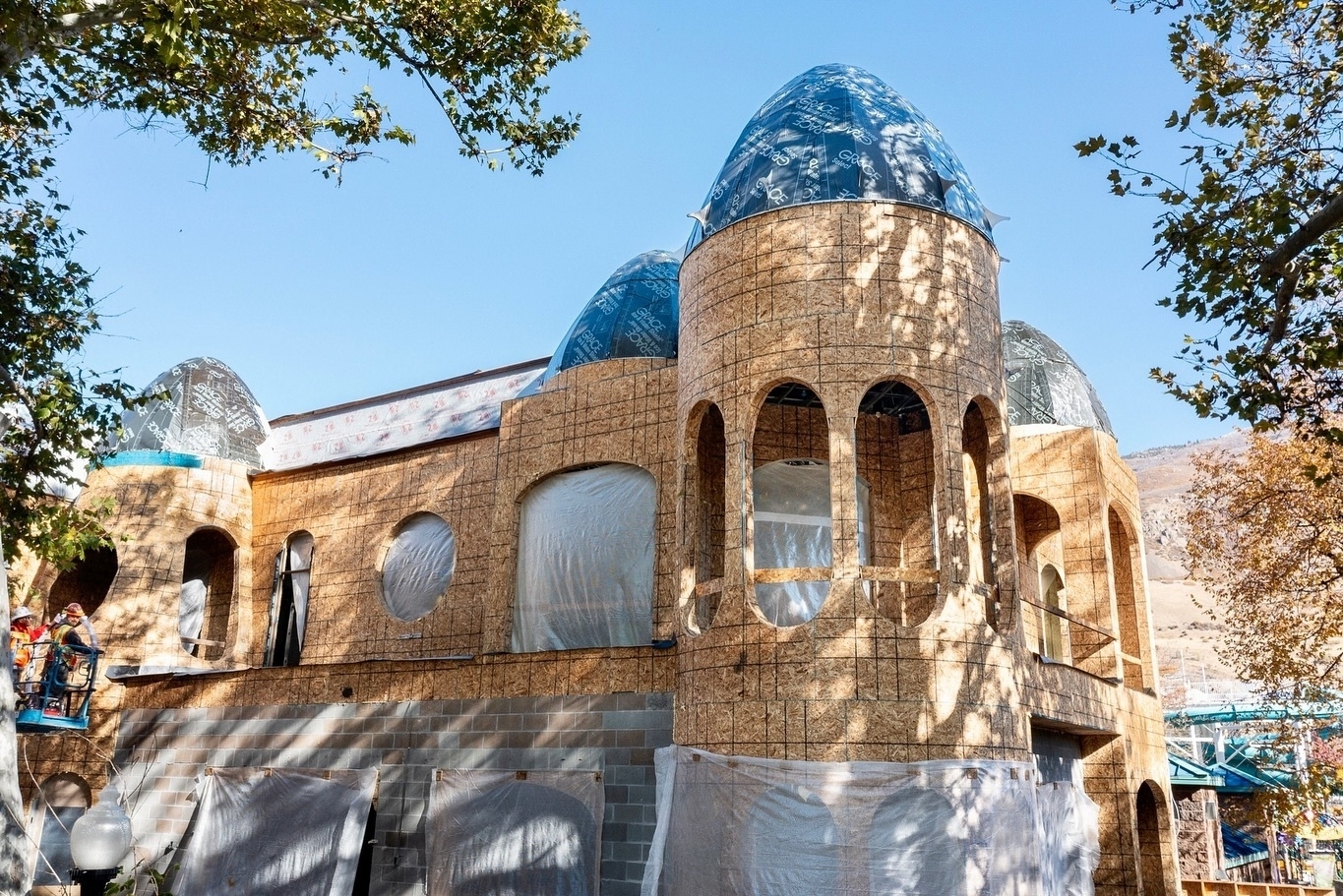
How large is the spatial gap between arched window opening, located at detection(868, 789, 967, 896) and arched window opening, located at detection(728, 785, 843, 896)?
0.39m

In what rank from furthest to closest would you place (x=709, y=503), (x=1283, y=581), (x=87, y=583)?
(x=1283, y=581) → (x=87, y=583) → (x=709, y=503)

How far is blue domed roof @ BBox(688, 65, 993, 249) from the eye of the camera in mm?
12352

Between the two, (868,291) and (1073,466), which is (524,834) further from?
(1073,466)

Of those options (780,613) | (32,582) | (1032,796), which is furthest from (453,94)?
(32,582)

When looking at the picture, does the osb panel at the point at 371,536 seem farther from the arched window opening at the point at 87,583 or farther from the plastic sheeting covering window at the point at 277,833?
the arched window opening at the point at 87,583

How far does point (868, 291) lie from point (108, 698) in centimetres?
1331

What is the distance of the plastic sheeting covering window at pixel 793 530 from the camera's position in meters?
13.0

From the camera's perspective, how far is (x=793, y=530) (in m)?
13.3

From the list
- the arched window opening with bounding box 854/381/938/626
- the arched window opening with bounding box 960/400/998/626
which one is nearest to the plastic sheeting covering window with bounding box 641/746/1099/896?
the arched window opening with bounding box 960/400/998/626

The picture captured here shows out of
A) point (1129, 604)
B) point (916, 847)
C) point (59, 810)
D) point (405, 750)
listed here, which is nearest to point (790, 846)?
point (916, 847)

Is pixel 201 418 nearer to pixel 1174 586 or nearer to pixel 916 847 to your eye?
pixel 916 847

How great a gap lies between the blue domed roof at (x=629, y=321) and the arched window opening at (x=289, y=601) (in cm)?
524

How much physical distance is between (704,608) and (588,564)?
2.34m

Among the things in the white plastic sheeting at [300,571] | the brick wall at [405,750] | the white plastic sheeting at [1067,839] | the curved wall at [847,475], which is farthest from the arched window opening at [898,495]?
the white plastic sheeting at [300,571]
